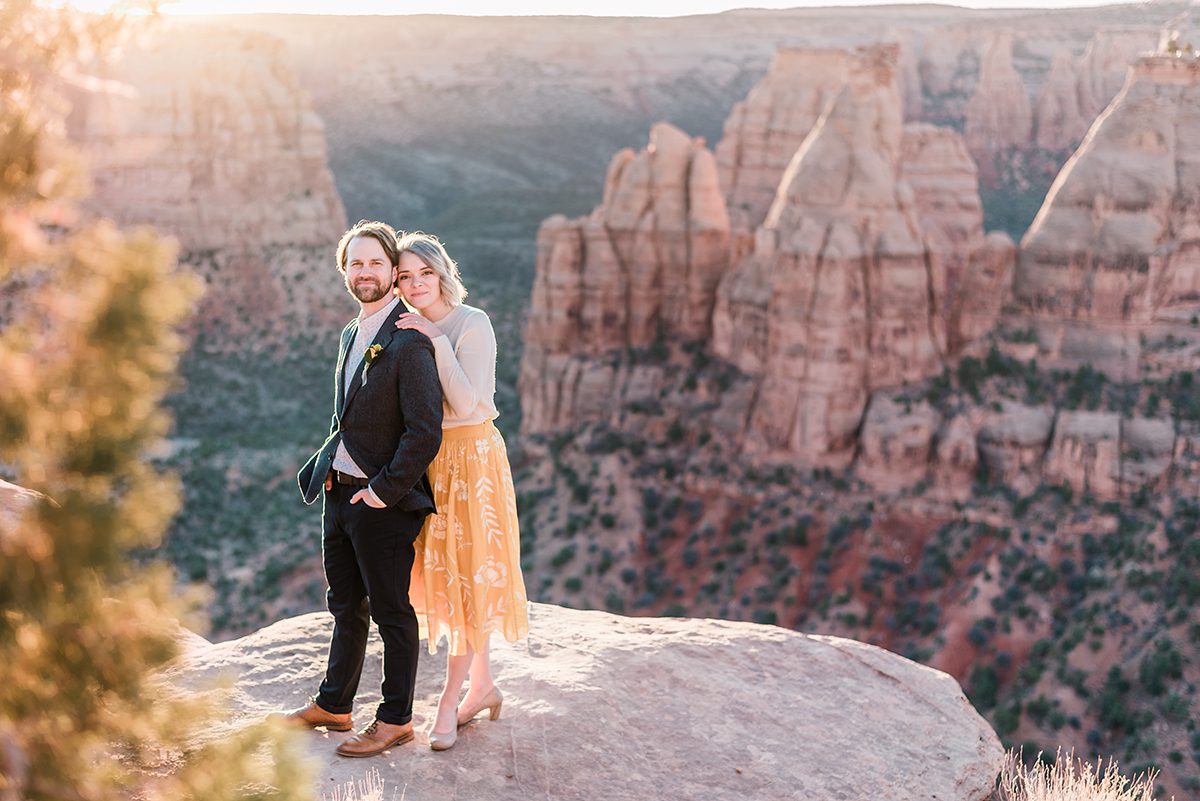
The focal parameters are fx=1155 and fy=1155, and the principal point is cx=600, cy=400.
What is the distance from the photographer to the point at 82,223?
3.26m

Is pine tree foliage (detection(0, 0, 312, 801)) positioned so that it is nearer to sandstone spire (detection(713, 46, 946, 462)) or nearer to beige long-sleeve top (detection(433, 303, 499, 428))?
beige long-sleeve top (detection(433, 303, 499, 428))

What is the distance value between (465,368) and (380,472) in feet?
2.72

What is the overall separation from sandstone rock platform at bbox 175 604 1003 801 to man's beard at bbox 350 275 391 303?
2349 millimetres

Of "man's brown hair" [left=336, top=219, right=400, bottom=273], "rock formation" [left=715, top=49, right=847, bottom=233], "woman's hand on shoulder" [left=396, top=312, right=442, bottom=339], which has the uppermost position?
"rock formation" [left=715, top=49, right=847, bottom=233]

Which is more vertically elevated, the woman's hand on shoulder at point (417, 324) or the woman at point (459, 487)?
the woman's hand on shoulder at point (417, 324)

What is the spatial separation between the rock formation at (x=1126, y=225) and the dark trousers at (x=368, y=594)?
80.2 feet

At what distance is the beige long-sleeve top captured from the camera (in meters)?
6.60

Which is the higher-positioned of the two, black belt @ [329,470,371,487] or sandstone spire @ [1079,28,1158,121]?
sandstone spire @ [1079,28,1158,121]

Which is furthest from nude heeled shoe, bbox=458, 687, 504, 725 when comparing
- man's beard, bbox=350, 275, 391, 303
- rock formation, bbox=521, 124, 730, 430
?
rock formation, bbox=521, 124, 730, 430

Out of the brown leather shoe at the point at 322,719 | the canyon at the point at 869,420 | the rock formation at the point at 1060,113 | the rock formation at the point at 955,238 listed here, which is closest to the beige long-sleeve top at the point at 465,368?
the brown leather shoe at the point at 322,719

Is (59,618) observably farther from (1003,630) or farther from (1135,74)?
(1135,74)

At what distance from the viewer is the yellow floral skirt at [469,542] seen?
6.74m

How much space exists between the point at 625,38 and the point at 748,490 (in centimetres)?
10158

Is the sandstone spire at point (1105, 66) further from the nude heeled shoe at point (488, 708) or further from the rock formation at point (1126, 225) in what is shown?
the nude heeled shoe at point (488, 708)
